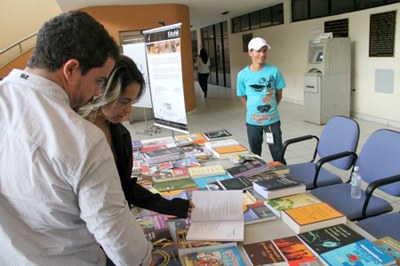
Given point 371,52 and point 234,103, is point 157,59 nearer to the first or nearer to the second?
point 371,52

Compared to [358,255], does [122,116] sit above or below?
above

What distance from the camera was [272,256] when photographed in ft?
3.76

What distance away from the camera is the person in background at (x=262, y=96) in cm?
303

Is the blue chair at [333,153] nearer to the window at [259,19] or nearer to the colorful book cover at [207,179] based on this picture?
the colorful book cover at [207,179]

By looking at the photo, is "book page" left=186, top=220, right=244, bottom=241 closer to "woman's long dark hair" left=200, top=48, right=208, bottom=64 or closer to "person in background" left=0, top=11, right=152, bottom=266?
"person in background" left=0, top=11, right=152, bottom=266

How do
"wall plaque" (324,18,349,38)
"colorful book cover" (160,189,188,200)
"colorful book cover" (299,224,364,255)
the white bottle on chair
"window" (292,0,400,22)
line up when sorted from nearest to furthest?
"colorful book cover" (299,224,364,255) < "colorful book cover" (160,189,188,200) < the white bottle on chair < "window" (292,0,400,22) < "wall plaque" (324,18,349,38)

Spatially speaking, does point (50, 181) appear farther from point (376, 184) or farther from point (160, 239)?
point (376, 184)

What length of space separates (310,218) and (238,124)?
494cm

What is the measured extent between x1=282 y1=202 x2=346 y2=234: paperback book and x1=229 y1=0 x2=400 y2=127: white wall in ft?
14.9

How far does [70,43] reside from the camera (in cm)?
77

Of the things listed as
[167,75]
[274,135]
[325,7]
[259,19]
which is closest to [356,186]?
[274,135]

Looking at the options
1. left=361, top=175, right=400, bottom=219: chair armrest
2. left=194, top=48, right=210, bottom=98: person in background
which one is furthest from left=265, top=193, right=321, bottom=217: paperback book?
left=194, top=48, right=210, bottom=98: person in background

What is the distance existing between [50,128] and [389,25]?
560 cm

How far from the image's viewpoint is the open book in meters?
1.26
